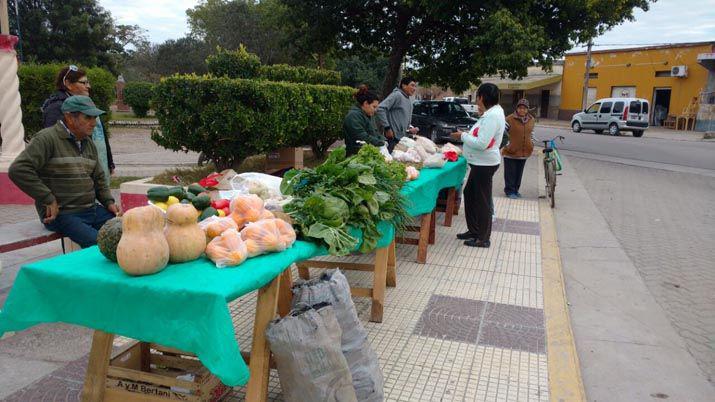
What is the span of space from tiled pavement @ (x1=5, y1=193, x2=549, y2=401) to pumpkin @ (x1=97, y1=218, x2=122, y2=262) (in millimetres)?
1215

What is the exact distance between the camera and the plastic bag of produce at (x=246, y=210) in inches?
115

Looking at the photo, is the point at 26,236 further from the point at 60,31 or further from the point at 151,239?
the point at 60,31

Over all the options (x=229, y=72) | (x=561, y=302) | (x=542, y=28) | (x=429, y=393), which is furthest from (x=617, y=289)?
(x=542, y=28)

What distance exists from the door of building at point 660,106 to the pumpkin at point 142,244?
41381 millimetres

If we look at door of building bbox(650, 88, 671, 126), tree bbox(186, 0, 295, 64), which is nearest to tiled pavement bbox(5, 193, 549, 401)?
tree bbox(186, 0, 295, 64)

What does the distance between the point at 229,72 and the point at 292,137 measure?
1.46m

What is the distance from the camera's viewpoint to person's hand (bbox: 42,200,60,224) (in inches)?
148

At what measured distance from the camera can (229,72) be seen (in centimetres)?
835

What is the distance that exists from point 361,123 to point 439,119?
1437cm

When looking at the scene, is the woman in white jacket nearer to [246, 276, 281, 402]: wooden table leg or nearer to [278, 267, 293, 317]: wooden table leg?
[278, 267, 293, 317]: wooden table leg

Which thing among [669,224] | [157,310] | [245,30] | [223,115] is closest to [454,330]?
[157,310]

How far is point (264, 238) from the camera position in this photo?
8.71 feet

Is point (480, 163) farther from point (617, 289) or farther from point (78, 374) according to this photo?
point (78, 374)

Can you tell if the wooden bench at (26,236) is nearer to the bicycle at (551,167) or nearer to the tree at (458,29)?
the bicycle at (551,167)
